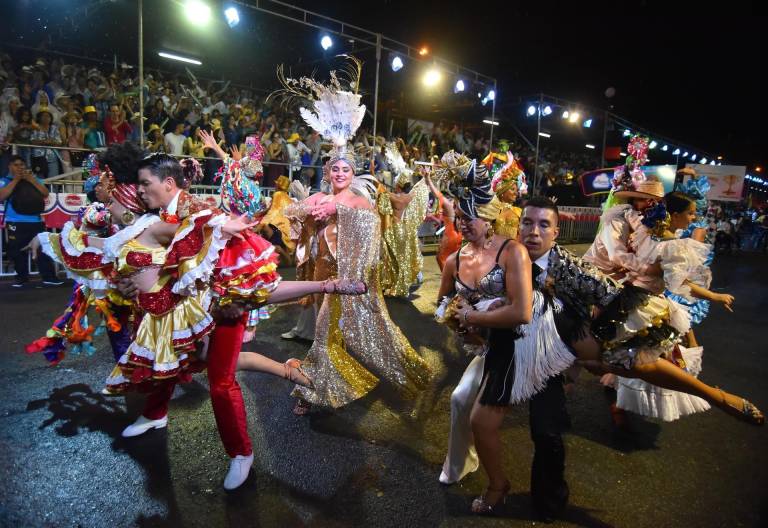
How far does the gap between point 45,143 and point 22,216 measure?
2157mm

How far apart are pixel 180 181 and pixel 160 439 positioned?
1.76 meters

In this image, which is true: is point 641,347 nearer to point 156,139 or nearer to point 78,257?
point 78,257

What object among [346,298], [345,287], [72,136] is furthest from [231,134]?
[345,287]

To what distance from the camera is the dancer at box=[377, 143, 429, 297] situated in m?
7.23

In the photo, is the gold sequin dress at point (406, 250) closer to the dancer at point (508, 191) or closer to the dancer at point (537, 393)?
the dancer at point (508, 191)

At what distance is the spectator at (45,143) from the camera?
8.47m

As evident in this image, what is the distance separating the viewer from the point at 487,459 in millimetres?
2469

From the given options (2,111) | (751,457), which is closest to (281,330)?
(751,457)

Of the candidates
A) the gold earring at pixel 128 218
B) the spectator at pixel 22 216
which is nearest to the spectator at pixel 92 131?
the spectator at pixel 22 216

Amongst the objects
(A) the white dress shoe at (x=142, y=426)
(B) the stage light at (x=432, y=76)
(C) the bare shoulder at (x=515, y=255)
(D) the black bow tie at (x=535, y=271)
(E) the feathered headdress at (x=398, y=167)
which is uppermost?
(B) the stage light at (x=432, y=76)

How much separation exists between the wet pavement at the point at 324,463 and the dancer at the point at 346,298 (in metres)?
0.30

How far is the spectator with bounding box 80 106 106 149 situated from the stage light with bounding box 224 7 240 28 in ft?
11.0

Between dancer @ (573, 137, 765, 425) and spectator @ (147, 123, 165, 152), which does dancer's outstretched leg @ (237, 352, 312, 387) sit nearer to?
dancer @ (573, 137, 765, 425)

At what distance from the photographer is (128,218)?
2664 mm
